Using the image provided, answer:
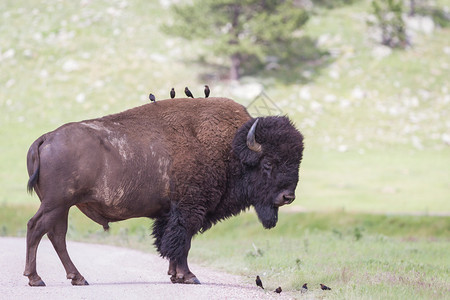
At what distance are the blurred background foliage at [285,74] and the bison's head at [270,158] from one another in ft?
56.2

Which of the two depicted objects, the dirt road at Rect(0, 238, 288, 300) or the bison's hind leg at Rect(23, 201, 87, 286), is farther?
the bison's hind leg at Rect(23, 201, 87, 286)

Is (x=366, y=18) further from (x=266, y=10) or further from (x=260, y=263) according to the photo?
(x=260, y=263)

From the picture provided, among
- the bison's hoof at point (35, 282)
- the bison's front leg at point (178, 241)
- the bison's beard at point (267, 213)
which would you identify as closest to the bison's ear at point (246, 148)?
the bison's beard at point (267, 213)

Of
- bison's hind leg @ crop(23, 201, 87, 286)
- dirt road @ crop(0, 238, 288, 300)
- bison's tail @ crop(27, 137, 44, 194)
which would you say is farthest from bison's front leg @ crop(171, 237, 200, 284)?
bison's tail @ crop(27, 137, 44, 194)

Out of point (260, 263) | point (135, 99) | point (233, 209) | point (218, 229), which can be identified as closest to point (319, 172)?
point (135, 99)

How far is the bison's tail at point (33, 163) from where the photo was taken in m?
8.71

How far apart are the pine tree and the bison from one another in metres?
32.0

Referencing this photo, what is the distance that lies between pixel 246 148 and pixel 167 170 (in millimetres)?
992

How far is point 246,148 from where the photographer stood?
973cm

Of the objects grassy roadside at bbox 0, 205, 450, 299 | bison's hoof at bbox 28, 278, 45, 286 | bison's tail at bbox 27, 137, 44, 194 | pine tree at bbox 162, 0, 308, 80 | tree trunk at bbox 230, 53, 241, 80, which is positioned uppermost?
bison's tail at bbox 27, 137, 44, 194

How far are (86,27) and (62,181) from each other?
40.4m

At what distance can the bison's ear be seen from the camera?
9.70 metres

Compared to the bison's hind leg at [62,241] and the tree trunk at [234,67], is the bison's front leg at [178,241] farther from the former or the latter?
the tree trunk at [234,67]

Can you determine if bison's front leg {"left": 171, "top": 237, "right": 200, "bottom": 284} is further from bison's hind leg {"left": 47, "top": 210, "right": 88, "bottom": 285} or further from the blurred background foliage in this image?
the blurred background foliage
